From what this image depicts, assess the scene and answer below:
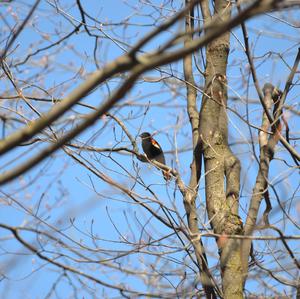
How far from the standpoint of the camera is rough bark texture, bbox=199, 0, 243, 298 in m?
3.22

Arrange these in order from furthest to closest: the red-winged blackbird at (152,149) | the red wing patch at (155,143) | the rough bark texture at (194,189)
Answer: the red wing patch at (155,143) → the red-winged blackbird at (152,149) → the rough bark texture at (194,189)

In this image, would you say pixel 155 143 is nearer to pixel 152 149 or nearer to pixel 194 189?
pixel 152 149

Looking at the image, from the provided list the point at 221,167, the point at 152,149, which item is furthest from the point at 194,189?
the point at 152,149

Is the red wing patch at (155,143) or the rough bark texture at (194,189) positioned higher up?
the red wing patch at (155,143)

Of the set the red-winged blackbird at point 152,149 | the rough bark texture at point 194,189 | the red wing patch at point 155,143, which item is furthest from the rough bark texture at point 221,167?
the red wing patch at point 155,143

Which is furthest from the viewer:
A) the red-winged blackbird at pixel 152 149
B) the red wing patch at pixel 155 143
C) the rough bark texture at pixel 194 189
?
the red wing patch at pixel 155 143

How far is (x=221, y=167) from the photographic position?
3.61 meters

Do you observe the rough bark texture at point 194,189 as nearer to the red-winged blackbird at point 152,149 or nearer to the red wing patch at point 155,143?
the red-winged blackbird at point 152,149

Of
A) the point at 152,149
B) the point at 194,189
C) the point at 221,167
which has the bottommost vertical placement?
the point at 194,189

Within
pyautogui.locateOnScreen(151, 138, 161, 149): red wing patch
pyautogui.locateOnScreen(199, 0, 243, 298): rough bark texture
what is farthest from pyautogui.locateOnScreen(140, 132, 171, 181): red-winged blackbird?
pyautogui.locateOnScreen(199, 0, 243, 298): rough bark texture

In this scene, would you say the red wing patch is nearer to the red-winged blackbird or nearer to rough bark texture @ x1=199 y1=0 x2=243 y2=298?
the red-winged blackbird

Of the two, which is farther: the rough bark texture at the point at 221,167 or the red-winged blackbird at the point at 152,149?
the red-winged blackbird at the point at 152,149

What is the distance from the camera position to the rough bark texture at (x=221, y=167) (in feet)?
10.6

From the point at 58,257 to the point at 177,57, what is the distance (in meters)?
1.97
